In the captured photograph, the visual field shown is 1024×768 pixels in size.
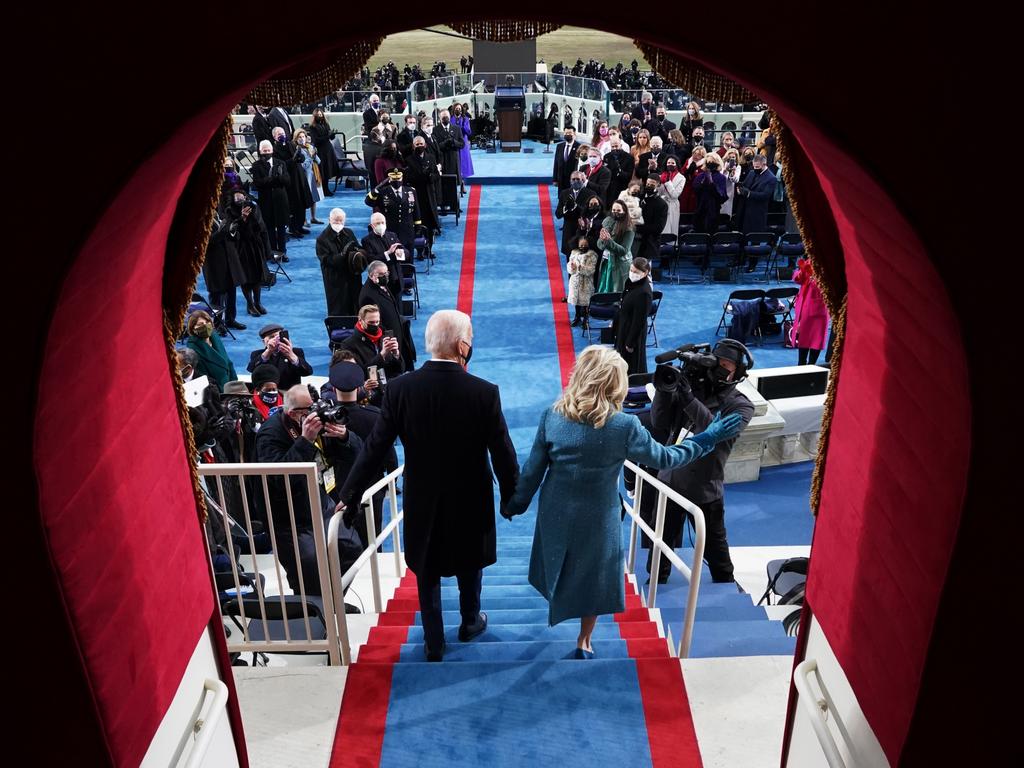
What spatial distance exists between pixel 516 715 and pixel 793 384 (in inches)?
191

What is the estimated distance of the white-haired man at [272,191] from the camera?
11.5 metres

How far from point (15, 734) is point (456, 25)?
6.29 ft

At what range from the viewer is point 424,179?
40.4 ft

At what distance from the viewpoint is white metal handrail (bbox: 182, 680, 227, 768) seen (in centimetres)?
231

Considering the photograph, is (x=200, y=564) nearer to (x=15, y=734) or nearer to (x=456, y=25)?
(x=15, y=734)

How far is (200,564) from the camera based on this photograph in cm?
265

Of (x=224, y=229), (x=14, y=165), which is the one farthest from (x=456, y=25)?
(x=224, y=229)

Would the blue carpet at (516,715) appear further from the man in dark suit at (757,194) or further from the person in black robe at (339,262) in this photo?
the man in dark suit at (757,194)

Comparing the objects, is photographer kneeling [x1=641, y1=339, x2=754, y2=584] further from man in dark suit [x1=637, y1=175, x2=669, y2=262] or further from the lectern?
the lectern

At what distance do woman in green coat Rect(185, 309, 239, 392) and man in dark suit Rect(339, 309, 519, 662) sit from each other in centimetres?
345

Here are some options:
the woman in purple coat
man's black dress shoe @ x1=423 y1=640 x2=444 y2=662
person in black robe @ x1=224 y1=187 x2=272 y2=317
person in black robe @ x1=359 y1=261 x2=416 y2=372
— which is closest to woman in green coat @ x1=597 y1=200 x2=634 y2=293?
person in black robe @ x1=359 y1=261 x2=416 y2=372

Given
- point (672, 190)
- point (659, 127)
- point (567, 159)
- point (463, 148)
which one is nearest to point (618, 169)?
point (672, 190)

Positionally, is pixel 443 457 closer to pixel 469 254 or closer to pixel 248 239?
pixel 248 239

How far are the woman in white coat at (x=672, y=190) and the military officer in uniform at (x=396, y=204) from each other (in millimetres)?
3324
